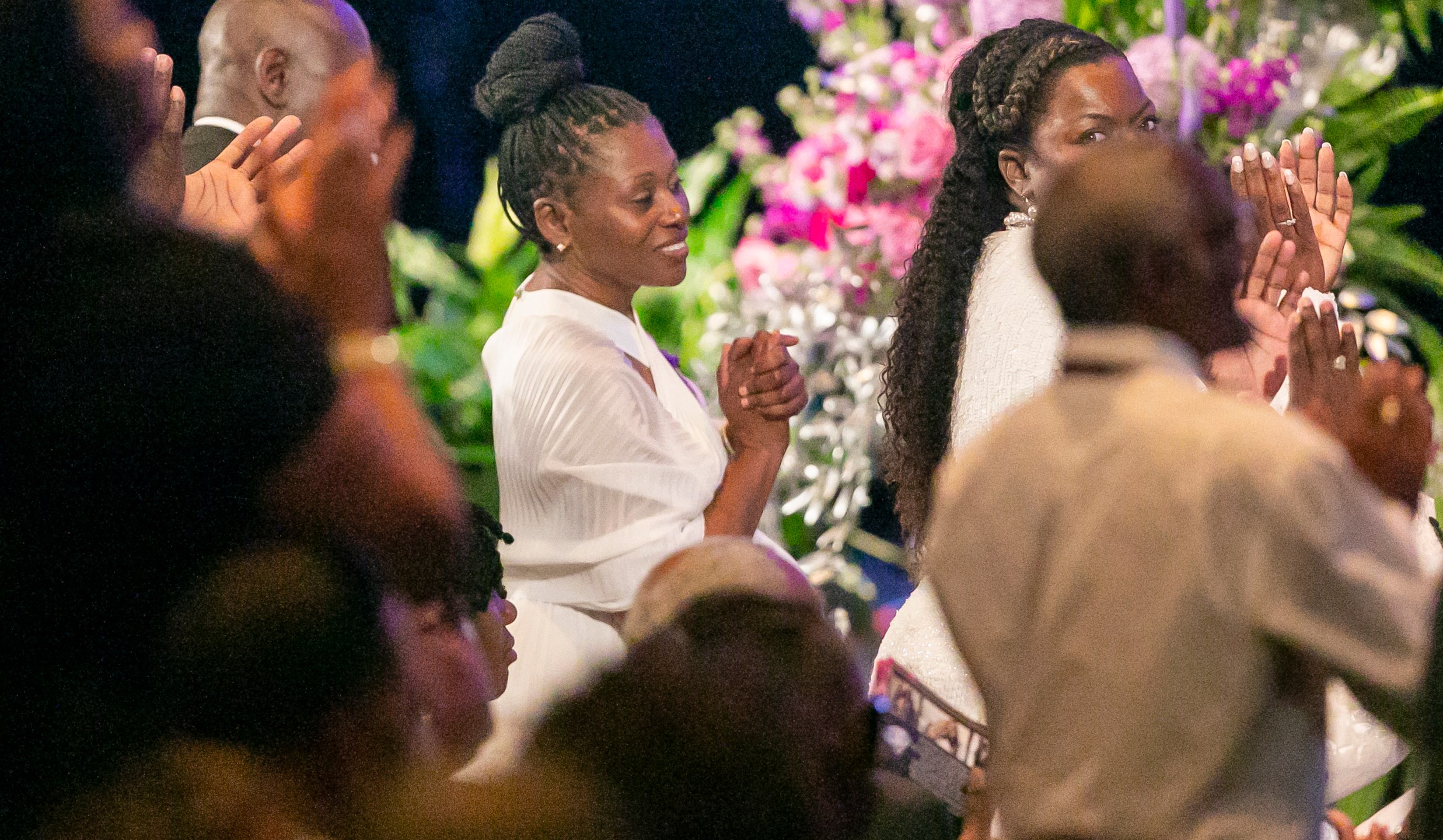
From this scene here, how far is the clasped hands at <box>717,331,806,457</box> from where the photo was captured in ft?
7.79

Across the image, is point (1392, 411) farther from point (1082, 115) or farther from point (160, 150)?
point (160, 150)

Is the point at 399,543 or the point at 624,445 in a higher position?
the point at 399,543

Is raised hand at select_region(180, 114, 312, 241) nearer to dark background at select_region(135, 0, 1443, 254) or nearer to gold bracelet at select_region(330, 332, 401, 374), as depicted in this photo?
gold bracelet at select_region(330, 332, 401, 374)

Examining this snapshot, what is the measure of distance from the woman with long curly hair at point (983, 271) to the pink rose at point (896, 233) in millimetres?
701

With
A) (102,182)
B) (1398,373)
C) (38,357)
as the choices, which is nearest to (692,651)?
(38,357)

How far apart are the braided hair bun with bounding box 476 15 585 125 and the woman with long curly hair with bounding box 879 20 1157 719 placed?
2.05 ft

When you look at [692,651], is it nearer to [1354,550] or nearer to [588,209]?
[1354,550]

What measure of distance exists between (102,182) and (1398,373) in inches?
43.3

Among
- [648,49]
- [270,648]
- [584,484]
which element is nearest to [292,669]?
[270,648]

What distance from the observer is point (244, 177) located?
169 cm

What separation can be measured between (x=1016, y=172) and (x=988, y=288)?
27 centimetres

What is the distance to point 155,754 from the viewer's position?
3.38 feet

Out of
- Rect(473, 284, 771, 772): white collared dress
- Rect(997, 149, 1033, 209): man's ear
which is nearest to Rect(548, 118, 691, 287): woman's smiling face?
Rect(473, 284, 771, 772): white collared dress

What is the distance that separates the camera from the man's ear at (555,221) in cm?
250
